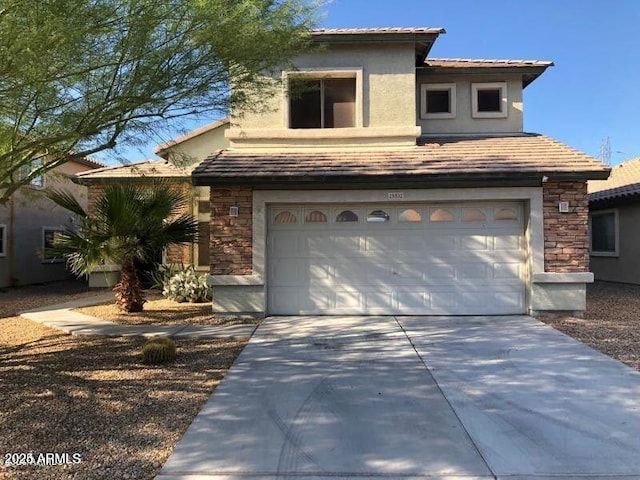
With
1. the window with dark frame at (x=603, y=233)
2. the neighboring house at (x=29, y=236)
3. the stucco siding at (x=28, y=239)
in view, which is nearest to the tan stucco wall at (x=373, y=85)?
the neighboring house at (x=29, y=236)

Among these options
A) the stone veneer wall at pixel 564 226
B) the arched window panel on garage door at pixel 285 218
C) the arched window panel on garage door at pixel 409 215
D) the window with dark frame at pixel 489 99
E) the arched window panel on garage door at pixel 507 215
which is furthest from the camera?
the window with dark frame at pixel 489 99

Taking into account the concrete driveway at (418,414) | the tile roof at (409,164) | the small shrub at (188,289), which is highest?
the tile roof at (409,164)

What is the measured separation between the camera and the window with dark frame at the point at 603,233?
1706 cm

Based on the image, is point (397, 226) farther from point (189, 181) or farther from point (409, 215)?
point (189, 181)

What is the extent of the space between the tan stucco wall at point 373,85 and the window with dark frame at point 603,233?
10.1 m

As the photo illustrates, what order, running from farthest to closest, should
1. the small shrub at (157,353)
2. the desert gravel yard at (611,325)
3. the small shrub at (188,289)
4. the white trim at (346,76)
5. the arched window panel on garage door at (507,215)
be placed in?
the small shrub at (188,289) < the white trim at (346,76) < the arched window panel on garage door at (507,215) < the desert gravel yard at (611,325) < the small shrub at (157,353)

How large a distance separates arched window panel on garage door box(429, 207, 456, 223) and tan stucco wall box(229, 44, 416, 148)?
229cm

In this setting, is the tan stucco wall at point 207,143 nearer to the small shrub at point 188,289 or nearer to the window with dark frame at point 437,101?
the small shrub at point 188,289

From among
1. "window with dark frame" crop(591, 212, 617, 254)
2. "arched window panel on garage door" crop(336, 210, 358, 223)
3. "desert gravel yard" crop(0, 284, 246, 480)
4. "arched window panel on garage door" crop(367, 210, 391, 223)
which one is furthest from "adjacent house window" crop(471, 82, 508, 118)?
"desert gravel yard" crop(0, 284, 246, 480)

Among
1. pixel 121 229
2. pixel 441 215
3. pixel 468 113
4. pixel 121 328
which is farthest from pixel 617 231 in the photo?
pixel 121 328

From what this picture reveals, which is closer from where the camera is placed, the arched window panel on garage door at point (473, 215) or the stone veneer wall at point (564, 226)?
the stone veneer wall at point (564, 226)

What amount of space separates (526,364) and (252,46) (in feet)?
18.9

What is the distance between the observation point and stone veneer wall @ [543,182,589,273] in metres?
9.76

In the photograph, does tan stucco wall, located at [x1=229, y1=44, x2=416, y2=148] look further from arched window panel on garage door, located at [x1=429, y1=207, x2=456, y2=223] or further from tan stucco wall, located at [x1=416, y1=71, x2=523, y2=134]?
arched window panel on garage door, located at [x1=429, y1=207, x2=456, y2=223]
